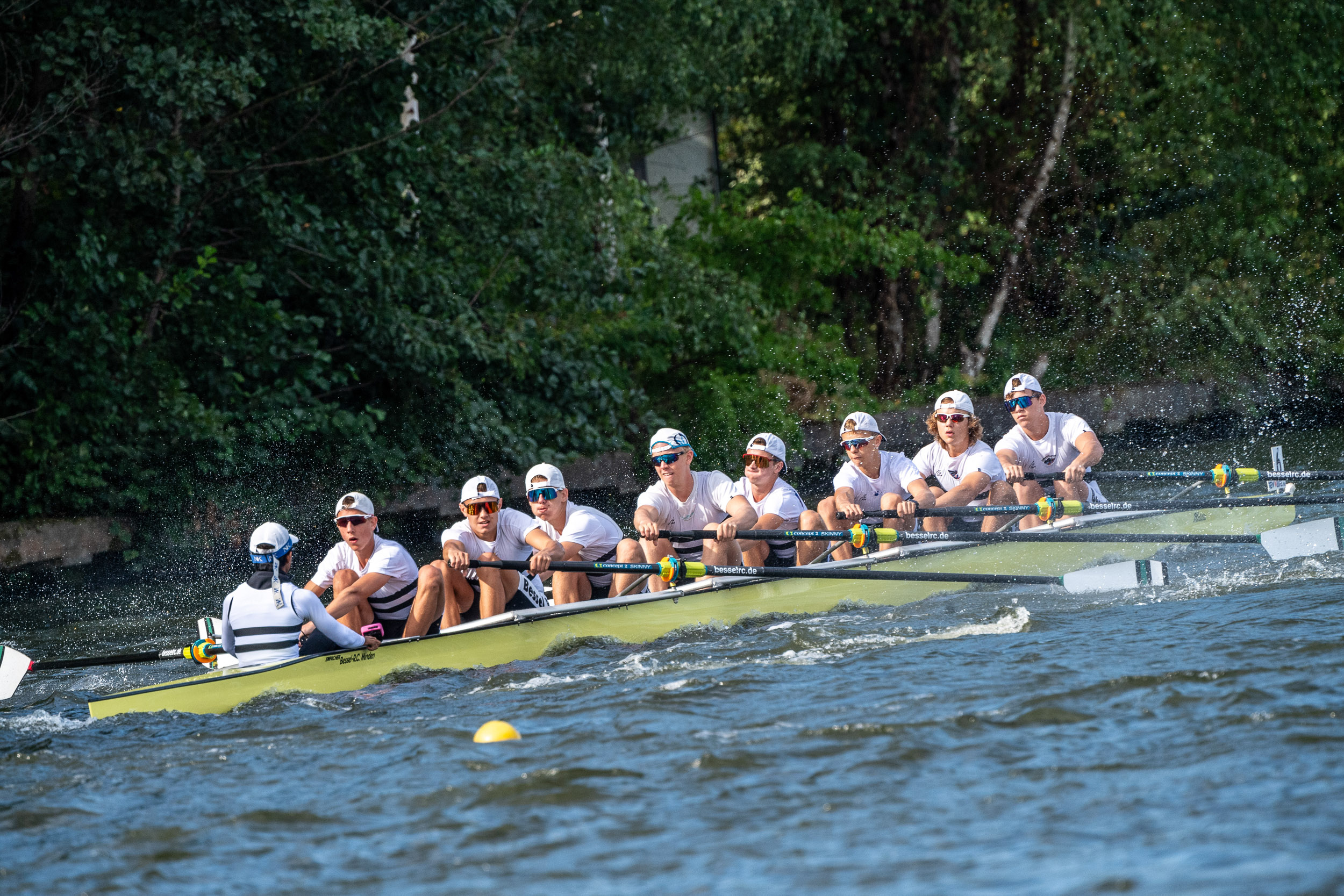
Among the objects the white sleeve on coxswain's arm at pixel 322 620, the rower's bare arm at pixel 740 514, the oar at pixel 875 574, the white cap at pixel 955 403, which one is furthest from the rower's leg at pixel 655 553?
the white cap at pixel 955 403

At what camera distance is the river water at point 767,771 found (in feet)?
14.3

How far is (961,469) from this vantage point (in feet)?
33.2

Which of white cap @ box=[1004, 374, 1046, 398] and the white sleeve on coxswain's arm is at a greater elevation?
white cap @ box=[1004, 374, 1046, 398]

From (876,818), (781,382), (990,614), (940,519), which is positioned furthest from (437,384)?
(876,818)

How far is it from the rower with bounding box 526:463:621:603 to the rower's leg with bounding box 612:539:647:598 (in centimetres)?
4

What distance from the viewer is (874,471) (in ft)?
32.3

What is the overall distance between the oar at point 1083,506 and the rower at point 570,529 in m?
1.74

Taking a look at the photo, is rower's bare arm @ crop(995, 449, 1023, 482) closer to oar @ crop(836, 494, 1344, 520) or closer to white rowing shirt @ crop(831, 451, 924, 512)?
oar @ crop(836, 494, 1344, 520)

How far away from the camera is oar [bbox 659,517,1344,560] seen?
8.62 m

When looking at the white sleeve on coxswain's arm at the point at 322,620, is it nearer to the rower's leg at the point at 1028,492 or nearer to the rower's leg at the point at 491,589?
the rower's leg at the point at 491,589

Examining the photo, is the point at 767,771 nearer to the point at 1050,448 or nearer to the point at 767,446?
the point at 767,446

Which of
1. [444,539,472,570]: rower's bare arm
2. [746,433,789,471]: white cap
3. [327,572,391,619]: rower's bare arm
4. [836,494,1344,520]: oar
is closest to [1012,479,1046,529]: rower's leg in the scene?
[836,494,1344,520]: oar

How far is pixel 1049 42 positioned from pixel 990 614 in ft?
47.6

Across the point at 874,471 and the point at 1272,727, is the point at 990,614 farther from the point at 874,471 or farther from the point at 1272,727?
the point at 1272,727
